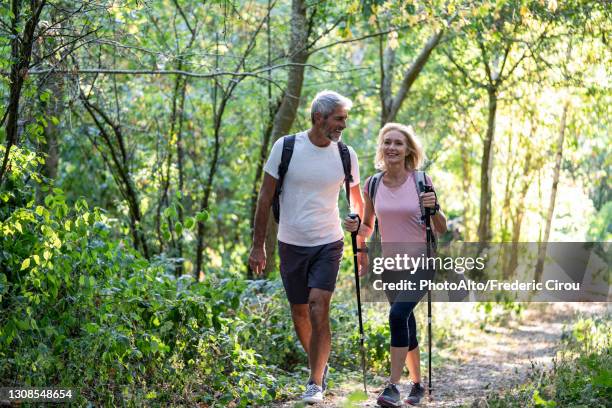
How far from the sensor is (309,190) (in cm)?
668

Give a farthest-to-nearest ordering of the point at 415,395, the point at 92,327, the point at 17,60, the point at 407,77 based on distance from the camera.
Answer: the point at 407,77, the point at 415,395, the point at 92,327, the point at 17,60

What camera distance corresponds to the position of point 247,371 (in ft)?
23.9

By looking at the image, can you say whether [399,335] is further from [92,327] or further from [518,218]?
[518,218]

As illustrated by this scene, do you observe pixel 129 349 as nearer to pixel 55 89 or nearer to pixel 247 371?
pixel 247 371

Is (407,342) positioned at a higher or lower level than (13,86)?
lower

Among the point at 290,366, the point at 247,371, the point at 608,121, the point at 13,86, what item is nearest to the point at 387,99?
the point at 608,121

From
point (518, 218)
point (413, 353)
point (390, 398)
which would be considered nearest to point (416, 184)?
point (413, 353)

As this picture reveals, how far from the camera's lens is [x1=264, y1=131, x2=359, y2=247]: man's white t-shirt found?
6672mm

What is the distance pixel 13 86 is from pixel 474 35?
746 cm

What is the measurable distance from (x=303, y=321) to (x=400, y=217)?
1135 mm

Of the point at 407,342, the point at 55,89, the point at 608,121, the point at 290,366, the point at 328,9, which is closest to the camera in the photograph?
the point at 407,342

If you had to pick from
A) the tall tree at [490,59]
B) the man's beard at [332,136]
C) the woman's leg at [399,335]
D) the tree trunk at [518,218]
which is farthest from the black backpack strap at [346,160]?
the tree trunk at [518,218]

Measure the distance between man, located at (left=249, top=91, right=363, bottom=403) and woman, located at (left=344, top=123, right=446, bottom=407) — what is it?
28cm

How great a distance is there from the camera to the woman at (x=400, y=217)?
6.73 metres
